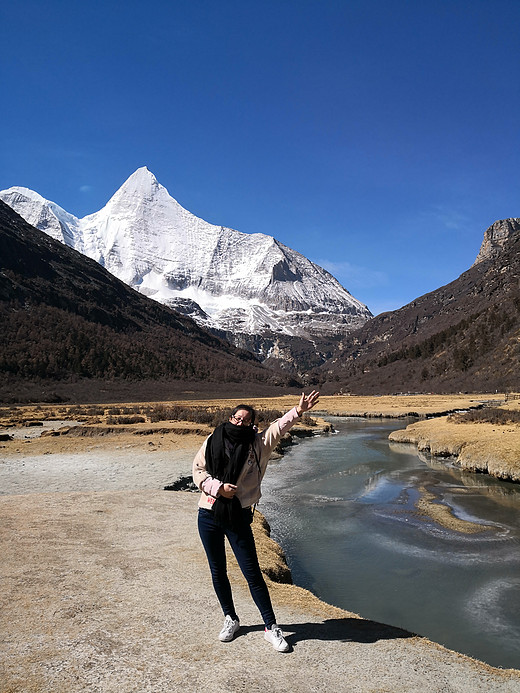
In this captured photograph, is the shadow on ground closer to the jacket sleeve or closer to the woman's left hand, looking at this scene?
the jacket sleeve

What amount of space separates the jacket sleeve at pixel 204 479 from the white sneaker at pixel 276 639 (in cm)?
181

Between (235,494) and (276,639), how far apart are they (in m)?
1.78

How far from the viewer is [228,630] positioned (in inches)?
243

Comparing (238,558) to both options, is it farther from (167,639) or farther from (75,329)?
(75,329)

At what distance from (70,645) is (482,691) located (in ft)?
15.7

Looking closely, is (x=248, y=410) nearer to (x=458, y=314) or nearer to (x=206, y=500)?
(x=206, y=500)

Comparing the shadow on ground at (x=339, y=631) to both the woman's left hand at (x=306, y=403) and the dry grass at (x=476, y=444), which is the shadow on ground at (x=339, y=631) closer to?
the woman's left hand at (x=306, y=403)

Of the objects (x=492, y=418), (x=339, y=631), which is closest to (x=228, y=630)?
(x=339, y=631)

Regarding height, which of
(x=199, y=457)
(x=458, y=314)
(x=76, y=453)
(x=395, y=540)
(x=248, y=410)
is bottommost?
(x=76, y=453)

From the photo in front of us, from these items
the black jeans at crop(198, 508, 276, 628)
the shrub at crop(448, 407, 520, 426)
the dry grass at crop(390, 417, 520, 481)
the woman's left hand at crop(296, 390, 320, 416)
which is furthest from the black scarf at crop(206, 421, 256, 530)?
the shrub at crop(448, 407, 520, 426)

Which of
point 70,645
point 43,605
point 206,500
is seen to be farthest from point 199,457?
point 43,605

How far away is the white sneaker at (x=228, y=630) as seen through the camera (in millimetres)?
6125

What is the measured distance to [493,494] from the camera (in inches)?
810

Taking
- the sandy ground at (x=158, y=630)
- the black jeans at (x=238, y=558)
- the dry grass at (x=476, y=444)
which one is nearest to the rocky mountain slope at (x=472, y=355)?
the dry grass at (x=476, y=444)
